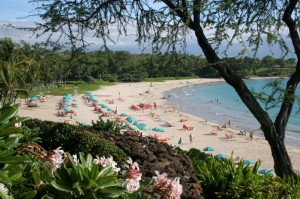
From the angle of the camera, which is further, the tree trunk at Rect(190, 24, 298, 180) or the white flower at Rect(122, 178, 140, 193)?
the tree trunk at Rect(190, 24, 298, 180)

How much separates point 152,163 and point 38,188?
2550mm

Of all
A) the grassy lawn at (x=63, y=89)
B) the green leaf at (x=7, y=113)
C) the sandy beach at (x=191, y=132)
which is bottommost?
the sandy beach at (x=191, y=132)

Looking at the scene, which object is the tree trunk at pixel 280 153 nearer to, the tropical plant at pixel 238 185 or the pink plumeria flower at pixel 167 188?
the tropical plant at pixel 238 185

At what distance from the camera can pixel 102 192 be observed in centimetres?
204

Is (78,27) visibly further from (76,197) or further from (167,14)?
(76,197)

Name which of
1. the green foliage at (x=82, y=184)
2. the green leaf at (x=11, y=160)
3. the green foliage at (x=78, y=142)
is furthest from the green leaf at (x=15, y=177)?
the green foliage at (x=78, y=142)

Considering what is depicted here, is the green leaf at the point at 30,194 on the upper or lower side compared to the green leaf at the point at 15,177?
lower

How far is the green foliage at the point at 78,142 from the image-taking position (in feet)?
14.9

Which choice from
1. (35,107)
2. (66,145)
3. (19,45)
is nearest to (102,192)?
(66,145)

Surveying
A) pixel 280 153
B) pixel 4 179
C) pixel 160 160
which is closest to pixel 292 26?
pixel 280 153

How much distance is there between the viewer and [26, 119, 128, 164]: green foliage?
453cm

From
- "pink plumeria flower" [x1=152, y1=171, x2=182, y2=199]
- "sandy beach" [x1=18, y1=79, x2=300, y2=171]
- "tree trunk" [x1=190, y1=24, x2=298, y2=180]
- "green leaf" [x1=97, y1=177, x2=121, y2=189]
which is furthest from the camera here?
"sandy beach" [x1=18, y1=79, x2=300, y2=171]

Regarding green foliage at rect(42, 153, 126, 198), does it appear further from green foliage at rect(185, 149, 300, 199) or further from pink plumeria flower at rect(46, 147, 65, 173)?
green foliage at rect(185, 149, 300, 199)

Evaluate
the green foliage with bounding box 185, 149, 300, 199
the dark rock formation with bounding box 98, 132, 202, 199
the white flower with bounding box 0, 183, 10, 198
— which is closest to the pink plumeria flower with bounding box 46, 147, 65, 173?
the white flower with bounding box 0, 183, 10, 198
